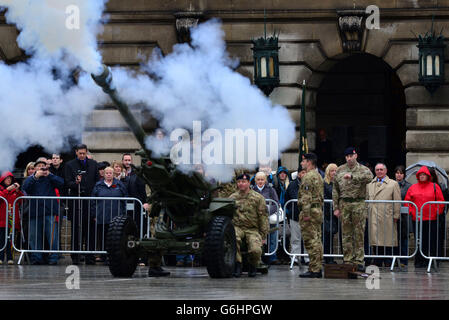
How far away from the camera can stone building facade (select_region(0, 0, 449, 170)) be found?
940 inches

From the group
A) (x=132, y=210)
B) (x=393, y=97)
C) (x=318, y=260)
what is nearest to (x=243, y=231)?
(x=318, y=260)

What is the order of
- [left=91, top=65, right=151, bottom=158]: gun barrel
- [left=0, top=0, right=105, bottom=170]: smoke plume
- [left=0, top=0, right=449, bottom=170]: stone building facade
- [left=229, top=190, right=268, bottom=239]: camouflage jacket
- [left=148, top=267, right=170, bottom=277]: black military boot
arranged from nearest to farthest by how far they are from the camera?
[left=91, top=65, right=151, bottom=158]: gun barrel, [left=0, top=0, right=105, bottom=170]: smoke plume, [left=148, top=267, right=170, bottom=277]: black military boot, [left=229, top=190, right=268, bottom=239]: camouflage jacket, [left=0, top=0, right=449, bottom=170]: stone building facade

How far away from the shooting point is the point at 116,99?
1510 centimetres

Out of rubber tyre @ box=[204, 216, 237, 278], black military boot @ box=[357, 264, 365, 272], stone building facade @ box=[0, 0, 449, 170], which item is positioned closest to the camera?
rubber tyre @ box=[204, 216, 237, 278]

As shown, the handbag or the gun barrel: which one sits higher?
the gun barrel

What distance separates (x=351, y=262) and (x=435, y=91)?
7.65m

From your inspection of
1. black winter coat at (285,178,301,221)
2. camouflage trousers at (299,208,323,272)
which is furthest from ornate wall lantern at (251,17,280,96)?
camouflage trousers at (299,208,323,272)

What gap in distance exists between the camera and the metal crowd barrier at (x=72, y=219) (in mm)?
19516

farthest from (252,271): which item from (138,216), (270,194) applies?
(138,216)

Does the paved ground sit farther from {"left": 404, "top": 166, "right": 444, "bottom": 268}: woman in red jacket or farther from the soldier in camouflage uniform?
{"left": 404, "top": 166, "right": 444, "bottom": 268}: woman in red jacket

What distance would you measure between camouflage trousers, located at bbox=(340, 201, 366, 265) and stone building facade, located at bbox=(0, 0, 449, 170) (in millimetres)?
6676

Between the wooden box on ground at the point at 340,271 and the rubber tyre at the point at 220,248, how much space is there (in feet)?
4.54

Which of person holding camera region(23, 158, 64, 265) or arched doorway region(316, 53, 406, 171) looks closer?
person holding camera region(23, 158, 64, 265)

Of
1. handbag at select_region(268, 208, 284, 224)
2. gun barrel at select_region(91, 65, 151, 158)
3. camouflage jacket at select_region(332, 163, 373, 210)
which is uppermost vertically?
gun barrel at select_region(91, 65, 151, 158)
